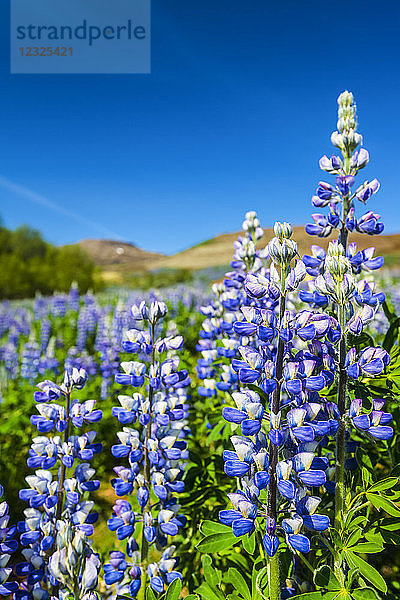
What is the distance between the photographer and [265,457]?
1351 mm

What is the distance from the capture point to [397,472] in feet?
4.91

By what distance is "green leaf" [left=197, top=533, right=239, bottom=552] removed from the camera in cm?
139

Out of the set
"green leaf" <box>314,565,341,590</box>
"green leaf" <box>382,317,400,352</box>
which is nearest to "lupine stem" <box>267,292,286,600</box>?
"green leaf" <box>314,565,341,590</box>

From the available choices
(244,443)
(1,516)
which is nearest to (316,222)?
(244,443)

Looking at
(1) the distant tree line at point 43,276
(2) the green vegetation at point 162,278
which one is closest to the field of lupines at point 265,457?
(2) the green vegetation at point 162,278

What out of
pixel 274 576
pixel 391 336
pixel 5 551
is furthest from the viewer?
pixel 391 336

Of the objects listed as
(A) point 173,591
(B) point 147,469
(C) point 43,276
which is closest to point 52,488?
(B) point 147,469

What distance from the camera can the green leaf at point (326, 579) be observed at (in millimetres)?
1321

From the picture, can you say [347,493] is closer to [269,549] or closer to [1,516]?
[269,549]

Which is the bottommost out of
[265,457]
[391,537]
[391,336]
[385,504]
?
[391,537]

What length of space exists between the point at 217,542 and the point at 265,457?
A: 1.11ft

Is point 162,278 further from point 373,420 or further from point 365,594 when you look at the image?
point 365,594

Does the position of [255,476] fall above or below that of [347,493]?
above

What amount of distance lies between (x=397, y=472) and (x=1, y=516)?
1473 millimetres
